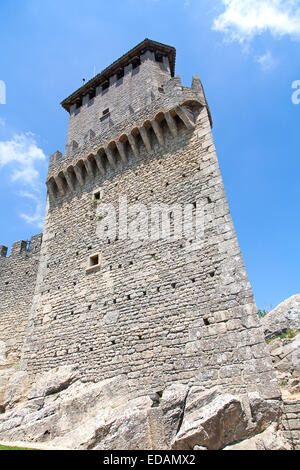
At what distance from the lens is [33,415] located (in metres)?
7.45

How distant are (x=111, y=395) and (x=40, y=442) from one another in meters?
1.72

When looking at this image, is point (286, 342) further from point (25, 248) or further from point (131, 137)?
point (25, 248)

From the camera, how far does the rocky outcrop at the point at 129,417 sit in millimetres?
5270

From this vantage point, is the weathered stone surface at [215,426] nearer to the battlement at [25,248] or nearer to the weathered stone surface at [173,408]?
the weathered stone surface at [173,408]

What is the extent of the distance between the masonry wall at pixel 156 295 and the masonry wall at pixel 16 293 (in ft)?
9.40

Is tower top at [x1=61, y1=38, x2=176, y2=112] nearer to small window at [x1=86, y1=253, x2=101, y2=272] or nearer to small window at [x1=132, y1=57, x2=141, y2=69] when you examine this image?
small window at [x1=132, y1=57, x2=141, y2=69]

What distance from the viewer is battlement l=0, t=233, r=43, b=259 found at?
14.8m

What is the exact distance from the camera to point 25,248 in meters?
15.2

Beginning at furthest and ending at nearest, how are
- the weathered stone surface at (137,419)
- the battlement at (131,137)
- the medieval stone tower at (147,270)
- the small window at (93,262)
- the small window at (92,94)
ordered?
the small window at (92,94) < the battlement at (131,137) < the small window at (93,262) < the medieval stone tower at (147,270) < the weathered stone surface at (137,419)

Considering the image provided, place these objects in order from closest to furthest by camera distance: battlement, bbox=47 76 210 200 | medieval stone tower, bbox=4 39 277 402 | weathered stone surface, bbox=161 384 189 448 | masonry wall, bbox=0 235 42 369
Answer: weathered stone surface, bbox=161 384 189 448 < medieval stone tower, bbox=4 39 277 402 < battlement, bbox=47 76 210 200 < masonry wall, bbox=0 235 42 369

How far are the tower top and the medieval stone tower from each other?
6.90 feet

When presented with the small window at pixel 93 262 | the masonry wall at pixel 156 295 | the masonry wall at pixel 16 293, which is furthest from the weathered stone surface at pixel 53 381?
the masonry wall at pixel 16 293

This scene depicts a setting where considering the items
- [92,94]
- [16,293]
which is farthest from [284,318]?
[92,94]

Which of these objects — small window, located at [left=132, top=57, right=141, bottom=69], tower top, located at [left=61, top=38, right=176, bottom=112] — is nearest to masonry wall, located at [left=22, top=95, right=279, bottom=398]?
small window, located at [left=132, top=57, right=141, bottom=69]
